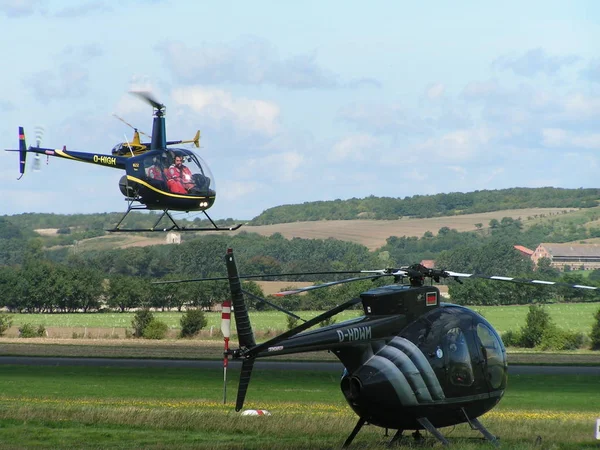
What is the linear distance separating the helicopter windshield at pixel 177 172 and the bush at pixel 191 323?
34655mm

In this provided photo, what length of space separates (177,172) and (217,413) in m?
12.2

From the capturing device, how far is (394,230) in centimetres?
18662

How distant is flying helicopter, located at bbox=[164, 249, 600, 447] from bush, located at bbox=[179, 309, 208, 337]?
50.8 m

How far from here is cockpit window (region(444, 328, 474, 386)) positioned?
20453 millimetres

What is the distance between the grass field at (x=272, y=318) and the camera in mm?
81000

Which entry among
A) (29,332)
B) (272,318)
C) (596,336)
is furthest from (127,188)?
(272,318)

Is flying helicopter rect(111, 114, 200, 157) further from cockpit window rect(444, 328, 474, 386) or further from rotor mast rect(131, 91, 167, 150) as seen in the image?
cockpit window rect(444, 328, 474, 386)

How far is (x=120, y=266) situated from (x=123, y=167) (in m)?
62.4

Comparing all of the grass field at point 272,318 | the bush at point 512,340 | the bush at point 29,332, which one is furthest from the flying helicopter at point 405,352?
the bush at point 29,332

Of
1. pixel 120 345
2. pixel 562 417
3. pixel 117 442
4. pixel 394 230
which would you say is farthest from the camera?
pixel 394 230

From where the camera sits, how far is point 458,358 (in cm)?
2055

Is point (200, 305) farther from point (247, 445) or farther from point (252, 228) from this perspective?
point (252, 228)

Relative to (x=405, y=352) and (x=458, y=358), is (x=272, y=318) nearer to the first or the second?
(x=458, y=358)

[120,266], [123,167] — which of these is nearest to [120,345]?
[123,167]
